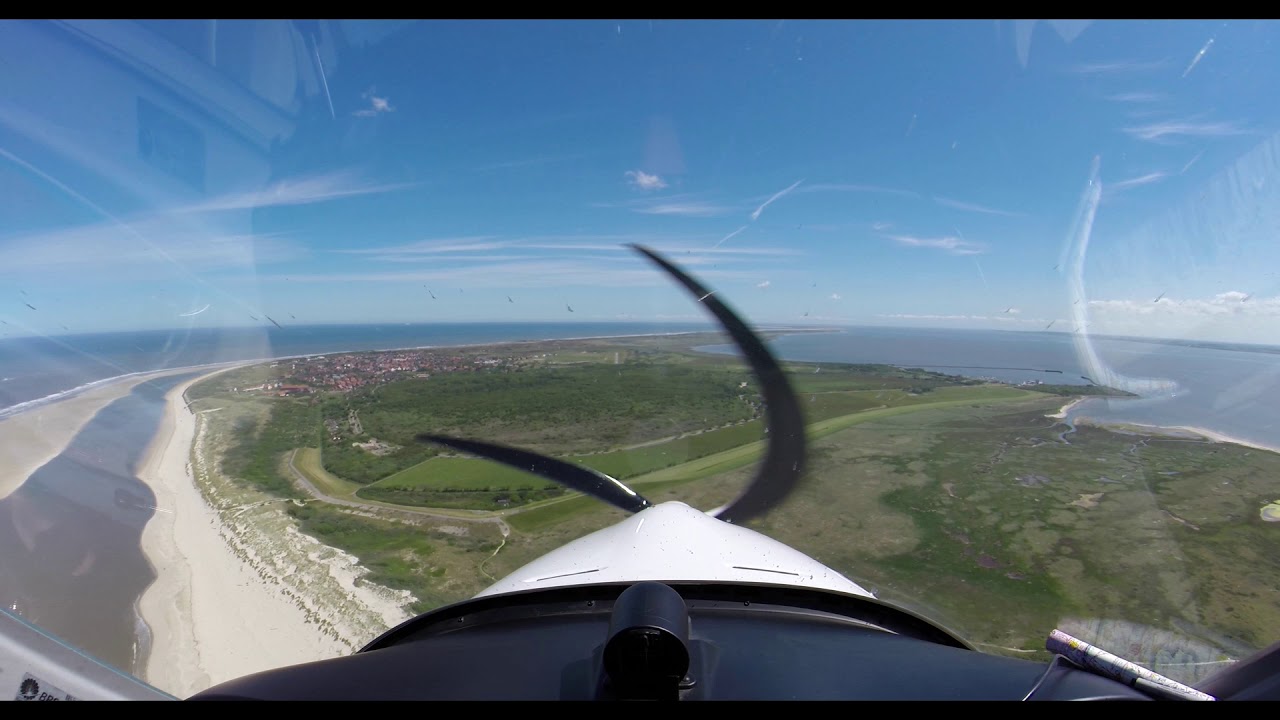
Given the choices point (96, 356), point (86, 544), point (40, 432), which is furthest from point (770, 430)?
point (96, 356)

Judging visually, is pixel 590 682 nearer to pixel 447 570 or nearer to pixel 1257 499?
pixel 447 570

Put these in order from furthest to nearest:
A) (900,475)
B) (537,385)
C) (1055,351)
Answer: (1055,351)
(537,385)
(900,475)

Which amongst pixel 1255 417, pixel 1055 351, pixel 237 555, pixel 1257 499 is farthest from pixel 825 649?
pixel 1055 351

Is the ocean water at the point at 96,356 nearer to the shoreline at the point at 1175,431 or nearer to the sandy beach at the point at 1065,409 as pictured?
the shoreline at the point at 1175,431

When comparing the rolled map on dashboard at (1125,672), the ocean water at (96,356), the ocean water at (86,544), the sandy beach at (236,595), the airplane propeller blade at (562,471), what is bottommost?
the sandy beach at (236,595)

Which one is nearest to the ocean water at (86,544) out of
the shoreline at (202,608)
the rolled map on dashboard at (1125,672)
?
the shoreline at (202,608)

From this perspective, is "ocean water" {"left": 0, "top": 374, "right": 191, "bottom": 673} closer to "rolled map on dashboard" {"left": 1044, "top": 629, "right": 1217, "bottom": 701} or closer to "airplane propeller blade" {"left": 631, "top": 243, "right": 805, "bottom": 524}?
"rolled map on dashboard" {"left": 1044, "top": 629, "right": 1217, "bottom": 701}

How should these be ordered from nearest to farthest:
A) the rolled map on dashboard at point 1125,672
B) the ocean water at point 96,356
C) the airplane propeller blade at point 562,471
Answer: the rolled map on dashboard at point 1125,672 < the airplane propeller blade at point 562,471 < the ocean water at point 96,356
